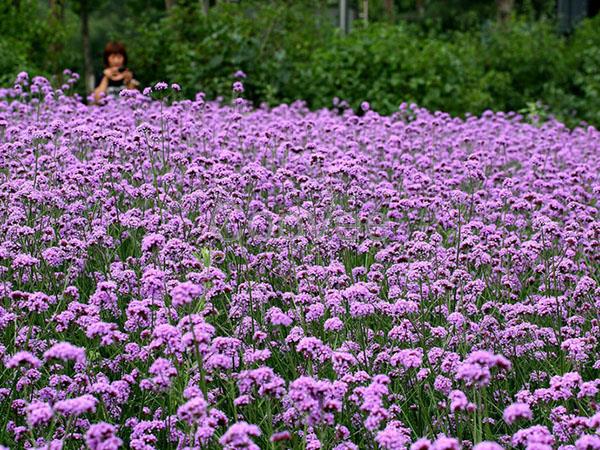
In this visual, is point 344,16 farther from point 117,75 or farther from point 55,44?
point 117,75

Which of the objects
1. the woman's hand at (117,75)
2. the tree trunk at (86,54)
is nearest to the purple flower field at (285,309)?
the woman's hand at (117,75)

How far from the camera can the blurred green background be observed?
41.0 ft

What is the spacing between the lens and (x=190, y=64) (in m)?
13.5

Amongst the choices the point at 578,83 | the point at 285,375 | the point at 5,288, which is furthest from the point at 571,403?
the point at 578,83

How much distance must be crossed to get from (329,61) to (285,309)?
9.28m

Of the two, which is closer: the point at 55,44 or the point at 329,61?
the point at 329,61

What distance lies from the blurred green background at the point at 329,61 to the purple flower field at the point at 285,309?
6.12 m

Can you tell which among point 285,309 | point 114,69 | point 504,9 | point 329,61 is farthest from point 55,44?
point 285,309

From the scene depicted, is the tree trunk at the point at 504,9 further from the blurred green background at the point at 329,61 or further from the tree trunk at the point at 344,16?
the tree trunk at the point at 344,16

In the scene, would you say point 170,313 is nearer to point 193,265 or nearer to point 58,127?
point 193,265

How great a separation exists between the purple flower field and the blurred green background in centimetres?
612

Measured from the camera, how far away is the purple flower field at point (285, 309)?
2.79 m

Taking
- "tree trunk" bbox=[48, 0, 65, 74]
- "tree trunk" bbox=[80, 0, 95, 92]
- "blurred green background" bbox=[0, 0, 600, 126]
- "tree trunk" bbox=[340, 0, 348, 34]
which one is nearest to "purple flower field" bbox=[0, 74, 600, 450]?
"blurred green background" bbox=[0, 0, 600, 126]

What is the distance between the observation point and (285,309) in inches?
168
